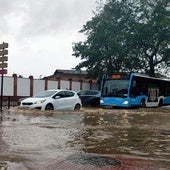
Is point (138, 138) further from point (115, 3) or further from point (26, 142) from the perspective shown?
point (115, 3)

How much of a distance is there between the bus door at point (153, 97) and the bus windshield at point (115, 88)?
462 cm

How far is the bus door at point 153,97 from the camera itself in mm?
36656

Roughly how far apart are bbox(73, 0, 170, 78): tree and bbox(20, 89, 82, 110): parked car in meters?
21.9

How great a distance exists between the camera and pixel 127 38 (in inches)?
1896

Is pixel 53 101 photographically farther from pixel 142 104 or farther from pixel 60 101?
pixel 142 104

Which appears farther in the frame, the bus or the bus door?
the bus door

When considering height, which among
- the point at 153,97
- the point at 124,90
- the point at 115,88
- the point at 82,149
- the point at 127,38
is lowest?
the point at 82,149

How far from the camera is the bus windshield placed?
107 ft

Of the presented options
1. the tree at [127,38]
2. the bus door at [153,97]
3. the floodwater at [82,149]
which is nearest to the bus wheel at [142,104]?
the bus door at [153,97]

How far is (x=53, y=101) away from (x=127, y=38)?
2517cm

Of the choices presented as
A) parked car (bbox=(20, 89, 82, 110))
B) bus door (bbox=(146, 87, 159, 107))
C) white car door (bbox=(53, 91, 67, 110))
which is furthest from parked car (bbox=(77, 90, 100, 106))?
white car door (bbox=(53, 91, 67, 110))

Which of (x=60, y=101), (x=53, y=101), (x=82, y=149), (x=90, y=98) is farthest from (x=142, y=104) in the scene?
(x=82, y=149)

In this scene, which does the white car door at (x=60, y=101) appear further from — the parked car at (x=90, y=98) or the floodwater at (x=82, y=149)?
the parked car at (x=90, y=98)

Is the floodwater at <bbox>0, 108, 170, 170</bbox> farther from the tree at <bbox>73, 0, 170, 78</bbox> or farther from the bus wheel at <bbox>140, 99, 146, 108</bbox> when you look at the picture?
the tree at <bbox>73, 0, 170, 78</bbox>
